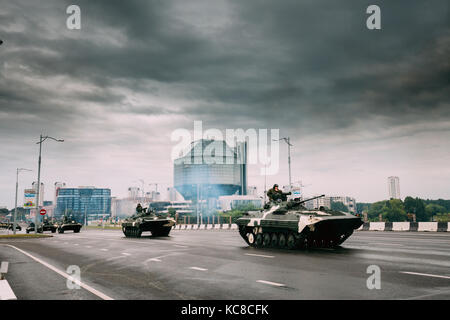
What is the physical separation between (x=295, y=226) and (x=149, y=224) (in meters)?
16.4

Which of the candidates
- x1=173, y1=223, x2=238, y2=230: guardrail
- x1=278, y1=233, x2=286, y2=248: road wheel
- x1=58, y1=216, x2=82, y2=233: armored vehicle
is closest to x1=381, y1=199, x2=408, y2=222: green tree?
x1=173, y1=223, x2=238, y2=230: guardrail

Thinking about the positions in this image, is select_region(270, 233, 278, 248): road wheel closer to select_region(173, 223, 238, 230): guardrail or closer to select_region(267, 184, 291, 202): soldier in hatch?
select_region(267, 184, 291, 202): soldier in hatch

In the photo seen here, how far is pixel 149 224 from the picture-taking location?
30.3 metres

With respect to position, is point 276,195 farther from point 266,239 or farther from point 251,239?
point 251,239

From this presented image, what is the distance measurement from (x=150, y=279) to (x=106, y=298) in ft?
7.89

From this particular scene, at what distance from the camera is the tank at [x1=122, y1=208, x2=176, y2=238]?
3027 centimetres

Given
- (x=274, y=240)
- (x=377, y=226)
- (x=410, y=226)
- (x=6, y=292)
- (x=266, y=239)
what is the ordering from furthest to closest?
(x=377, y=226) → (x=410, y=226) → (x=266, y=239) → (x=274, y=240) → (x=6, y=292)

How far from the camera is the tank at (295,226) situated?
53.5 ft

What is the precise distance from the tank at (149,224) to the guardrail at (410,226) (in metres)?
18.9

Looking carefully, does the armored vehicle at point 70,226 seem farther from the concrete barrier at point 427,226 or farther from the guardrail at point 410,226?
the concrete barrier at point 427,226

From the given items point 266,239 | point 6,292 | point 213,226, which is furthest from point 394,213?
point 6,292

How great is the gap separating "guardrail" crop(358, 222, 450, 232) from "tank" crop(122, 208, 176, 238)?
745 inches

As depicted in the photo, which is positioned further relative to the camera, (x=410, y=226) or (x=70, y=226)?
(x=70, y=226)
